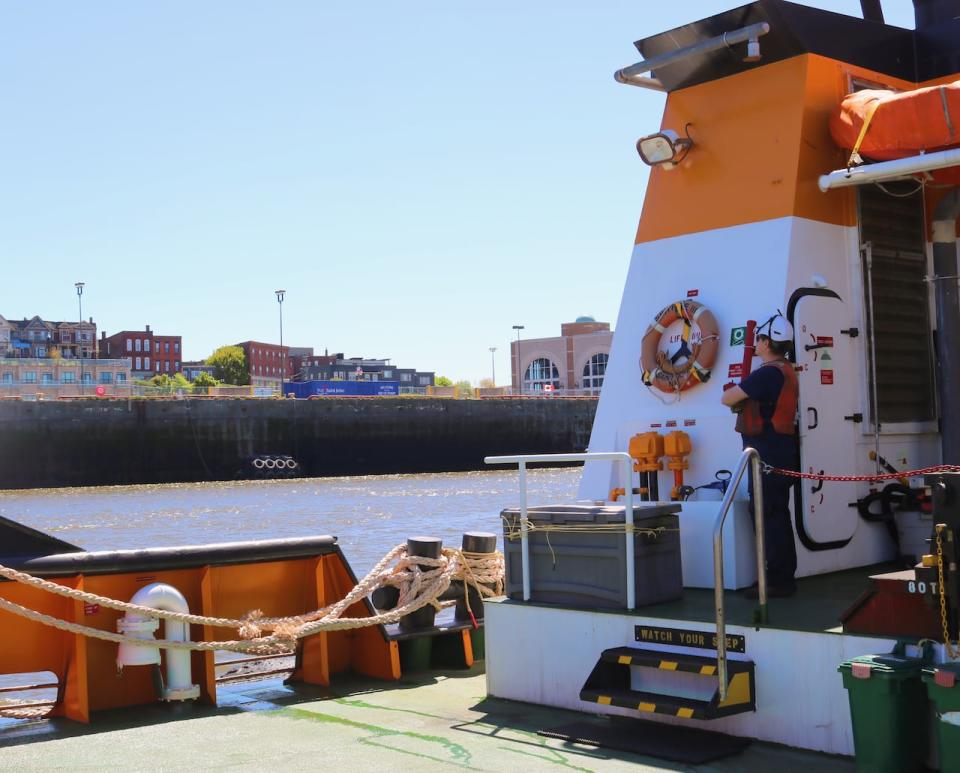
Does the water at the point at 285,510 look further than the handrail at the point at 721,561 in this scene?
Yes

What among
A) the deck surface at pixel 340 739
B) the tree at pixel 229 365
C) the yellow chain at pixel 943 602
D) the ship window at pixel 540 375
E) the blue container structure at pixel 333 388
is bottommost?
the deck surface at pixel 340 739

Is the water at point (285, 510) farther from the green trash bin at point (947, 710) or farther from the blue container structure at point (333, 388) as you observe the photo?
the blue container structure at point (333, 388)

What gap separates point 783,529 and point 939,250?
239cm

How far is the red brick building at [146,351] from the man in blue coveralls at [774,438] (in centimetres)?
14353

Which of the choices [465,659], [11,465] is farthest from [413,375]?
[465,659]

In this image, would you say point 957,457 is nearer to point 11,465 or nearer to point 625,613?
point 625,613

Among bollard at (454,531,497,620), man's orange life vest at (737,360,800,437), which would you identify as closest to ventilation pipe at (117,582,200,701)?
bollard at (454,531,497,620)

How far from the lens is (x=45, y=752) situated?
5.45 metres

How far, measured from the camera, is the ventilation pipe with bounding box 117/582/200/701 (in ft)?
20.7

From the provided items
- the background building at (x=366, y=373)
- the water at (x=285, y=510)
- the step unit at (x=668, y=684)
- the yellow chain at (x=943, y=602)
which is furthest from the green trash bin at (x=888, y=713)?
the background building at (x=366, y=373)

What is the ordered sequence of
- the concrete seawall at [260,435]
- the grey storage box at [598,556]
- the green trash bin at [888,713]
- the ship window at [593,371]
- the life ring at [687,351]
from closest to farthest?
the green trash bin at [888,713] < the grey storage box at [598,556] < the life ring at [687,351] < the concrete seawall at [260,435] < the ship window at [593,371]

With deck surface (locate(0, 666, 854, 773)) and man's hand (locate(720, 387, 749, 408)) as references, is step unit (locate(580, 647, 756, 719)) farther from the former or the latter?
man's hand (locate(720, 387, 749, 408))

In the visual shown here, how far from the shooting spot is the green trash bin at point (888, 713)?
4344mm

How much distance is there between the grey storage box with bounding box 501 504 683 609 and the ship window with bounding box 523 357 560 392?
92.0m
